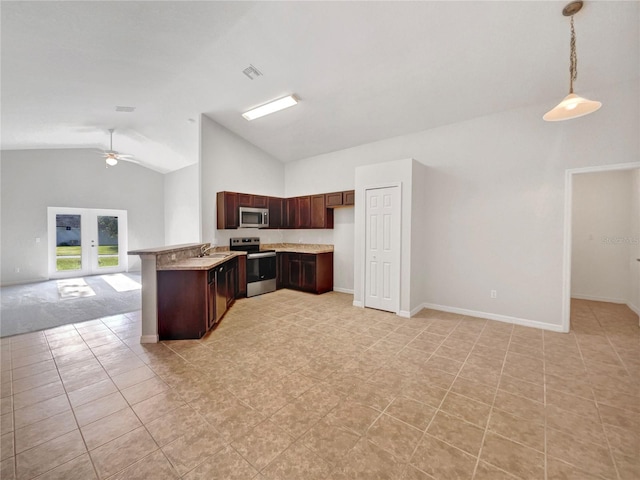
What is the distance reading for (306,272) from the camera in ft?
18.6

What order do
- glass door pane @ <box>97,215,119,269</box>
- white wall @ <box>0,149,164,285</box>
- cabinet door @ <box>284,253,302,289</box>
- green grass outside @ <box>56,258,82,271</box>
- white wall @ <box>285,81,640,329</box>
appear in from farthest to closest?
glass door pane @ <box>97,215,119,269</box>
green grass outside @ <box>56,258,82,271</box>
white wall @ <box>0,149,164,285</box>
cabinet door @ <box>284,253,302,289</box>
white wall @ <box>285,81,640,329</box>

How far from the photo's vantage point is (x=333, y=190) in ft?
19.0

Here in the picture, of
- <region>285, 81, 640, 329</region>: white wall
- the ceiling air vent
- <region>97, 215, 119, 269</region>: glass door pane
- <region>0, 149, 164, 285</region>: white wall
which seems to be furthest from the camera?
<region>97, 215, 119, 269</region>: glass door pane

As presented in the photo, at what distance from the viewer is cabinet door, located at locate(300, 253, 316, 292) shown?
556 cm

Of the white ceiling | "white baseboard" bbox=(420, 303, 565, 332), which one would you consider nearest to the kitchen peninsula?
the white ceiling

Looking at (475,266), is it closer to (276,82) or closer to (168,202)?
(276,82)

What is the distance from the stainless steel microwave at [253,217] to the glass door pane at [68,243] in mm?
5874

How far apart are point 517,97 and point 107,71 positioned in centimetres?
545

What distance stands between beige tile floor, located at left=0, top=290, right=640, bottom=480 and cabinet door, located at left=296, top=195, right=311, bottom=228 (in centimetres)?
302

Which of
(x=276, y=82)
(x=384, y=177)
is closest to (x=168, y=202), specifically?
(x=276, y=82)

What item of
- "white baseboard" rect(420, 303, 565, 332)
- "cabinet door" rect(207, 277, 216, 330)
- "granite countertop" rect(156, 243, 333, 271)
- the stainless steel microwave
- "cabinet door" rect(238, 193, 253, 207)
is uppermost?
"cabinet door" rect(238, 193, 253, 207)

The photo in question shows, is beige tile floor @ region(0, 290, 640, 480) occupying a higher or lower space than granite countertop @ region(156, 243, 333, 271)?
lower

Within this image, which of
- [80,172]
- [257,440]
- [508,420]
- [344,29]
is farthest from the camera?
[80,172]

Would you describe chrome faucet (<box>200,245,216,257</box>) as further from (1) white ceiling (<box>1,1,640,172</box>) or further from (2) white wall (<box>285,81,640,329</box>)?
(2) white wall (<box>285,81,640,329</box>)
